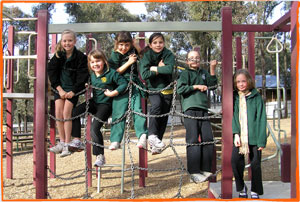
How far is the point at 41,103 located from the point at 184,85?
1441 mm

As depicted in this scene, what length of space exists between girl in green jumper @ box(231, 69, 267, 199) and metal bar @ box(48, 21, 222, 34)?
592mm

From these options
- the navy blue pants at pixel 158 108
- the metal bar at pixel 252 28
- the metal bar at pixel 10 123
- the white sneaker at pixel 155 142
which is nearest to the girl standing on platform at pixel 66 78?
the navy blue pants at pixel 158 108

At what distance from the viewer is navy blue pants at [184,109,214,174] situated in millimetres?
3158

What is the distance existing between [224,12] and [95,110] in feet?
5.59

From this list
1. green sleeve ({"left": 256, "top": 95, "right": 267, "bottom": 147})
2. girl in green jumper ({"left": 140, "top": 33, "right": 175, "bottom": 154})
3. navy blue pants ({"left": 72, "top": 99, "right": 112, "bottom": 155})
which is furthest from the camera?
navy blue pants ({"left": 72, "top": 99, "right": 112, "bottom": 155})

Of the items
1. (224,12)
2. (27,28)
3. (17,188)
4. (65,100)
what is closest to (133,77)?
(65,100)

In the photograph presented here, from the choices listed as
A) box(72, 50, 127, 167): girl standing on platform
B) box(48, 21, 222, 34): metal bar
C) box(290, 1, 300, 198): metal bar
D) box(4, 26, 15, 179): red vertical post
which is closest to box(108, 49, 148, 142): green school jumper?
box(72, 50, 127, 167): girl standing on platform

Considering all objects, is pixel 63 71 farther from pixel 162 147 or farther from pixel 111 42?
pixel 111 42

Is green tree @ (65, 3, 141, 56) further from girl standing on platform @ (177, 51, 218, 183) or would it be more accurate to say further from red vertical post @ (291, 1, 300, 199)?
red vertical post @ (291, 1, 300, 199)

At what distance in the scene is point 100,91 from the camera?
3354mm

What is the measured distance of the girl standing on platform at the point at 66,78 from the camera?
3.27 metres

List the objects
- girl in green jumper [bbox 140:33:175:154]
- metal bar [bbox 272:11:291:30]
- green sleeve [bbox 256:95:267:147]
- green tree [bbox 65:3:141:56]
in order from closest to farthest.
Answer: metal bar [bbox 272:11:291:30]
green sleeve [bbox 256:95:267:147]
girl in green jumper [bbox 140:33:175:154]
green tree [bbox 65:3:141:56]

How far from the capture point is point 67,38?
128 inches

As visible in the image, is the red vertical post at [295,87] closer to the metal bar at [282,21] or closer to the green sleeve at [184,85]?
the metal bar at [282,21]
